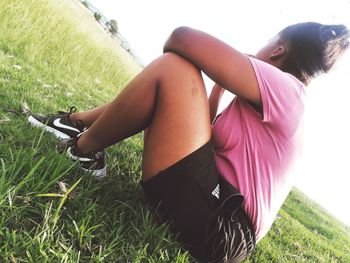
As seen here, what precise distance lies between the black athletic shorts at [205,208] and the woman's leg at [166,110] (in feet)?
0.25

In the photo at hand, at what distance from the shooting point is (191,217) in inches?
84.2

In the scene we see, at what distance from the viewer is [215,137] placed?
2.43m

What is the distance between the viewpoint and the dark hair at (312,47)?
2.42 metres

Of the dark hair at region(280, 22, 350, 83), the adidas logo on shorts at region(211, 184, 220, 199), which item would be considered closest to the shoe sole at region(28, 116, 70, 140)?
the adidas logo on shorts at region(211, 184, 220, 199)

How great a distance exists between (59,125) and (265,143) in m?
1.65

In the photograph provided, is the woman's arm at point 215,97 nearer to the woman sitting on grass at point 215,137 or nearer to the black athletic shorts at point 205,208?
the woman sitting on grass at point 215,137

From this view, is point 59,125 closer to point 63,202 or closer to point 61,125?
point 61,125

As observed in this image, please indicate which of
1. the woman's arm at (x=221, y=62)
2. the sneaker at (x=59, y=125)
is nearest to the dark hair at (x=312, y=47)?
the woman's arm at (x=221, y=62)

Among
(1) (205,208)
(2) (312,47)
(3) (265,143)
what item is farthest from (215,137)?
(2) (312,47)

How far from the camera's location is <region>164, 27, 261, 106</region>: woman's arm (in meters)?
2.13

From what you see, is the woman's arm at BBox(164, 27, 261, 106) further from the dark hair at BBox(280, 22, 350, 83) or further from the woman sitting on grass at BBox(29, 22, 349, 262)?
the dark hair at BBox(280, 22, 350, 83)

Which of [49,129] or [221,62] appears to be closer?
[221,62]

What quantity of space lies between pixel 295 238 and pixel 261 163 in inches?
107

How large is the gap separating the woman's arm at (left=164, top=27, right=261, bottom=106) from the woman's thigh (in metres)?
0.08
